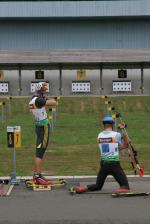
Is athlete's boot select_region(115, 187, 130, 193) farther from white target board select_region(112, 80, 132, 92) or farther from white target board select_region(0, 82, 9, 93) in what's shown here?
white target board select_region(0, 82, 9, 93)

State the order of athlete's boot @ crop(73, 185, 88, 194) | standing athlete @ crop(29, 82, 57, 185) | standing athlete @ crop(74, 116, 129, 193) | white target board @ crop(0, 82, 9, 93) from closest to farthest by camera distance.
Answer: standing athlete @ crop(74, 116, 129, 193)
athlete's boot @ crop(73, 185, 88, 194)
standing athlete @ crop(29, 82, 57, 185)
white target board @ crop(0, 82, 9, 93)

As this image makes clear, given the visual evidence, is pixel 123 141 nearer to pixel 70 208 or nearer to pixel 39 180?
pixel 39 180

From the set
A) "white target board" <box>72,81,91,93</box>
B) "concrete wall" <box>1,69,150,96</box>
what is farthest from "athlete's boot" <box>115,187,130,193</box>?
"concrete wall" <box>1,69,150,96</box>

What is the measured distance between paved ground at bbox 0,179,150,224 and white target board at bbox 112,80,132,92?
34.8 meters

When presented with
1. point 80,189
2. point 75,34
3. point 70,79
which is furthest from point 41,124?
point 75,34

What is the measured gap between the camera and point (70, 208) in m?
9.37

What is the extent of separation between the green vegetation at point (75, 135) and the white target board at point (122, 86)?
7.54 meters

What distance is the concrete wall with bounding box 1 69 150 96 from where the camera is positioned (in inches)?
1832

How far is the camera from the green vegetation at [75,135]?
14.3 metres

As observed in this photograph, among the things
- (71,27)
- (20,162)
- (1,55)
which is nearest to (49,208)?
(20,162)

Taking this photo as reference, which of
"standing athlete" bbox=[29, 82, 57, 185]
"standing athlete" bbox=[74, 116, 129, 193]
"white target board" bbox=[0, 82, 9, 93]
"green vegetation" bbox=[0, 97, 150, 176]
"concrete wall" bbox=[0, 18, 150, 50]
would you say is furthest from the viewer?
"concrete wall" bbox=[0, 18, 150, 50]

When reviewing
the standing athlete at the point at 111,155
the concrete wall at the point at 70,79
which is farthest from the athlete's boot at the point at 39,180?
the concrete wall at the point at 70,79

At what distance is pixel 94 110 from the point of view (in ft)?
113

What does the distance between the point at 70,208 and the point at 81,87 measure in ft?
121
